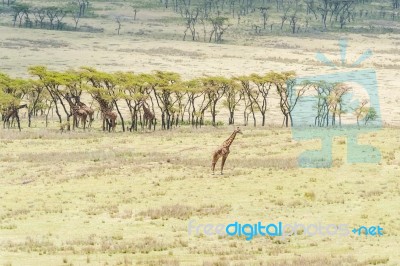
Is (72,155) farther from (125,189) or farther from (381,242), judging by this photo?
(381,242)

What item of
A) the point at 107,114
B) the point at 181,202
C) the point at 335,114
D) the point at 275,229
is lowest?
the point at 335,114

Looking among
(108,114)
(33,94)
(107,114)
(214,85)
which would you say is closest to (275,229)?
(108,114)

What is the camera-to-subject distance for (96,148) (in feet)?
200

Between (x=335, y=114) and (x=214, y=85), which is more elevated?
(x=214, y=85)

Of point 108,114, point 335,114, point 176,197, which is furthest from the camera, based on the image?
point 335,114

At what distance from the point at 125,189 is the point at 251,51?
126682mm

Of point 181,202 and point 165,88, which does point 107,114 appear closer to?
point 165,88

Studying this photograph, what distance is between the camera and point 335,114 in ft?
315

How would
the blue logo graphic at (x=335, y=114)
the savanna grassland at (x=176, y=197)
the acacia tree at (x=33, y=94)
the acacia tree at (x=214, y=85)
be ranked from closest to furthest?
the savanna grassland at (x=176, y=197), the blue logo graphic at (x=335, y=114), the acacia tree at (x=33, y=94), the acacia tree at (x=214, y=85)

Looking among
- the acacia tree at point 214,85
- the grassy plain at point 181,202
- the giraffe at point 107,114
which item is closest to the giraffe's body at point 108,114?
the giraffe at point 107,114

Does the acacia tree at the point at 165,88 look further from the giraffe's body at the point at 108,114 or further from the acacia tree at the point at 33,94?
the acacia tree at the point at 33,94

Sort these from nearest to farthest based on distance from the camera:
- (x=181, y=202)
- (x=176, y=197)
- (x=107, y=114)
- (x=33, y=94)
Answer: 1. (x=181, y=202)
2. (x=176, y=197)
3. (x=107, y=114)
4. (x=33, y=94)

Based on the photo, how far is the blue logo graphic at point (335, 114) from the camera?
5075cm

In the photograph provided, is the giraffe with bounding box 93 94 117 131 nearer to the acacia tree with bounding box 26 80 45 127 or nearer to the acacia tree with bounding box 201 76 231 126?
the acacia tree with bounding box 26 80 45 127
